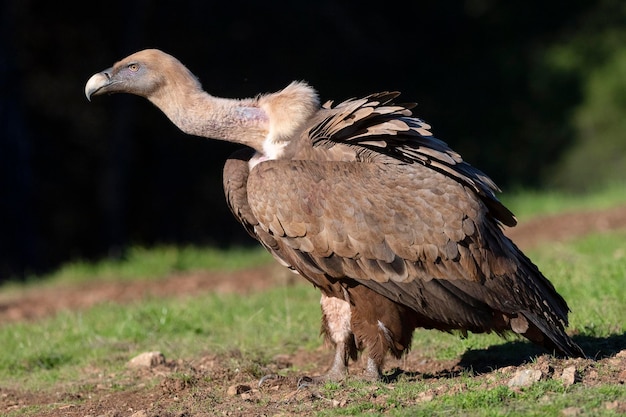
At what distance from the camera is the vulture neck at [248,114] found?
222 inches

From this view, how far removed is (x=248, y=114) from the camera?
18.9 feet

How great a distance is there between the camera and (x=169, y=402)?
538 cm

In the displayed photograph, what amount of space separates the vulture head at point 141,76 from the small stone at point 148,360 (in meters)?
1.59

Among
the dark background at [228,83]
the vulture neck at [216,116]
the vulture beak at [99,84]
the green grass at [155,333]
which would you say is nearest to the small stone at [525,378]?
the vulture neck at [216,116]

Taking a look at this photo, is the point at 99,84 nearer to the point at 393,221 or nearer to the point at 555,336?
the point at 393,221

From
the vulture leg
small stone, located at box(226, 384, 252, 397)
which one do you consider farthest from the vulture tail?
small stone, located at box(226, 384, 252, 397)

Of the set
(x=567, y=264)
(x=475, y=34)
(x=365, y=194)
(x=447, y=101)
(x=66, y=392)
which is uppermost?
(x=475, y=34)

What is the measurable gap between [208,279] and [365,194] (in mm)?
5793

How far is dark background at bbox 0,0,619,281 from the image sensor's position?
57.8 ft

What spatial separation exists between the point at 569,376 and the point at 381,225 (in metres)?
1.15

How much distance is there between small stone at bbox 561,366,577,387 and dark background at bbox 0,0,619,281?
11779mm

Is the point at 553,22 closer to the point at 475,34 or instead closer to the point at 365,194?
the point at 475,34

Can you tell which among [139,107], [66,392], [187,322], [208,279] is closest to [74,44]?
[139,107]

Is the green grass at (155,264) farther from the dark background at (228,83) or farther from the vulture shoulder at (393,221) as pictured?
the vulture shoulder at (393,221)
